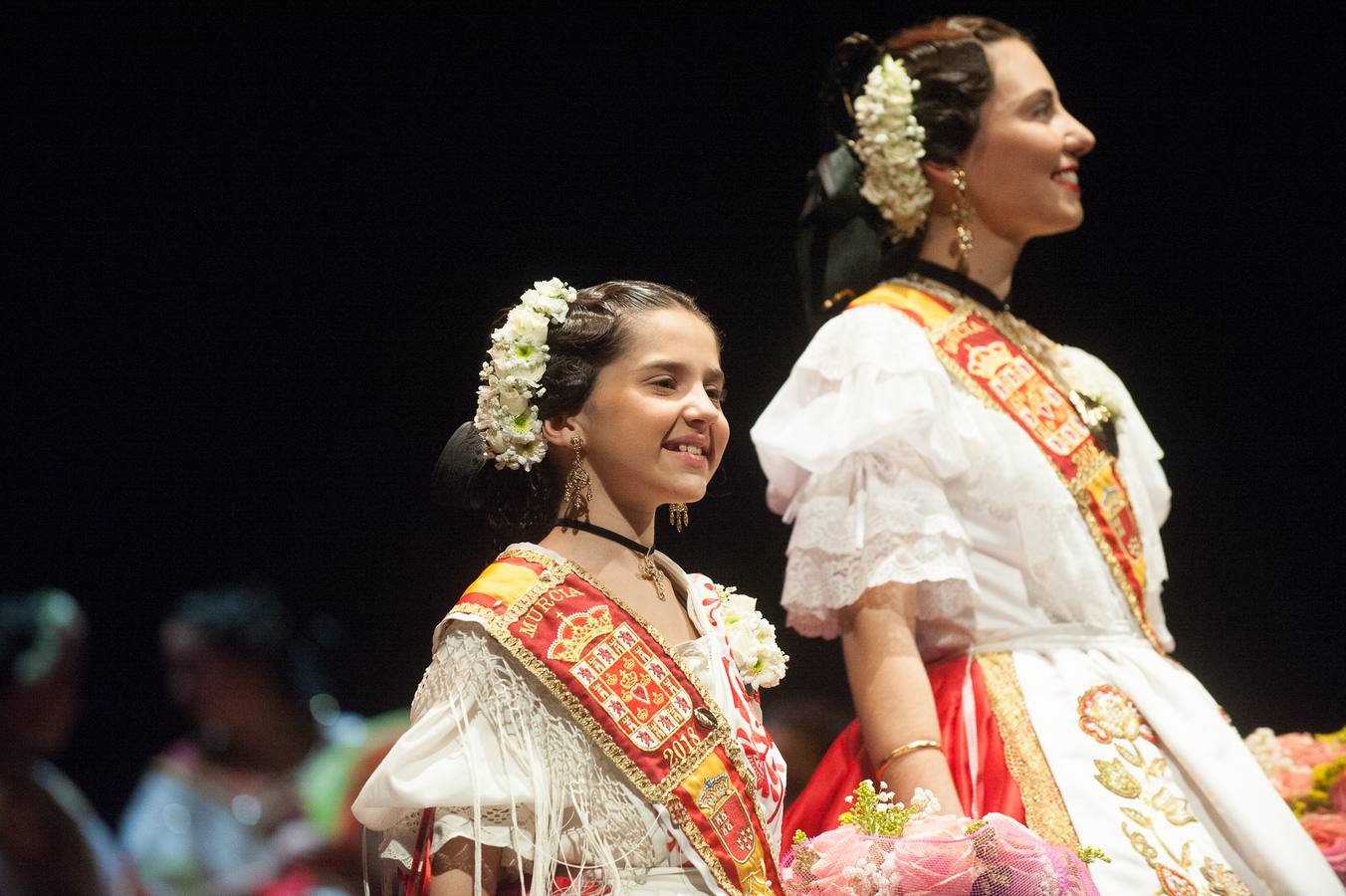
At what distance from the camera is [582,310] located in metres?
1.77

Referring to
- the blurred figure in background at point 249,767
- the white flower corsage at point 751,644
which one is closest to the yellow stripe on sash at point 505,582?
the white flower corsage at point 751,644

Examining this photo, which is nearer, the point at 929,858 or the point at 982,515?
the point at 929,858

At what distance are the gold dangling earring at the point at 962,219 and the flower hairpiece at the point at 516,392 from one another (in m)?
0.88

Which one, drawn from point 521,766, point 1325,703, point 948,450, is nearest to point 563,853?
point 521,766

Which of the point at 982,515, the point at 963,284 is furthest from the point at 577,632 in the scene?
the point at 963,284

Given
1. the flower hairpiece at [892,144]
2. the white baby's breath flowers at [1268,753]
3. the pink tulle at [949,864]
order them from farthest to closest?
the flower hairpiece at [892,144]
the white baby's breath flowers at [1268,753]
the pink tulle at [949,864]

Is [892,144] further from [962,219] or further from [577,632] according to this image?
[577,632]

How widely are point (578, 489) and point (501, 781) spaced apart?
1.26 feet

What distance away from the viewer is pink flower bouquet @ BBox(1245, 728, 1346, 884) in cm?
217

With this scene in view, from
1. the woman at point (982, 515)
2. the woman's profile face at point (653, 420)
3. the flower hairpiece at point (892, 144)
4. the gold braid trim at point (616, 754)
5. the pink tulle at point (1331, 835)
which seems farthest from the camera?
the flower hairpiece at point (892, 144)

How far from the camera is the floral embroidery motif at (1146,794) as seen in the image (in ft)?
6.08

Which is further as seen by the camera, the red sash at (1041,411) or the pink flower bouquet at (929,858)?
the red sash at (1041,411)

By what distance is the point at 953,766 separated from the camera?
1969 mm

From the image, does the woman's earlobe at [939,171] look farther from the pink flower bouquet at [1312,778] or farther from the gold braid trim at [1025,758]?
the pink flower bouquet at [1312,778]
